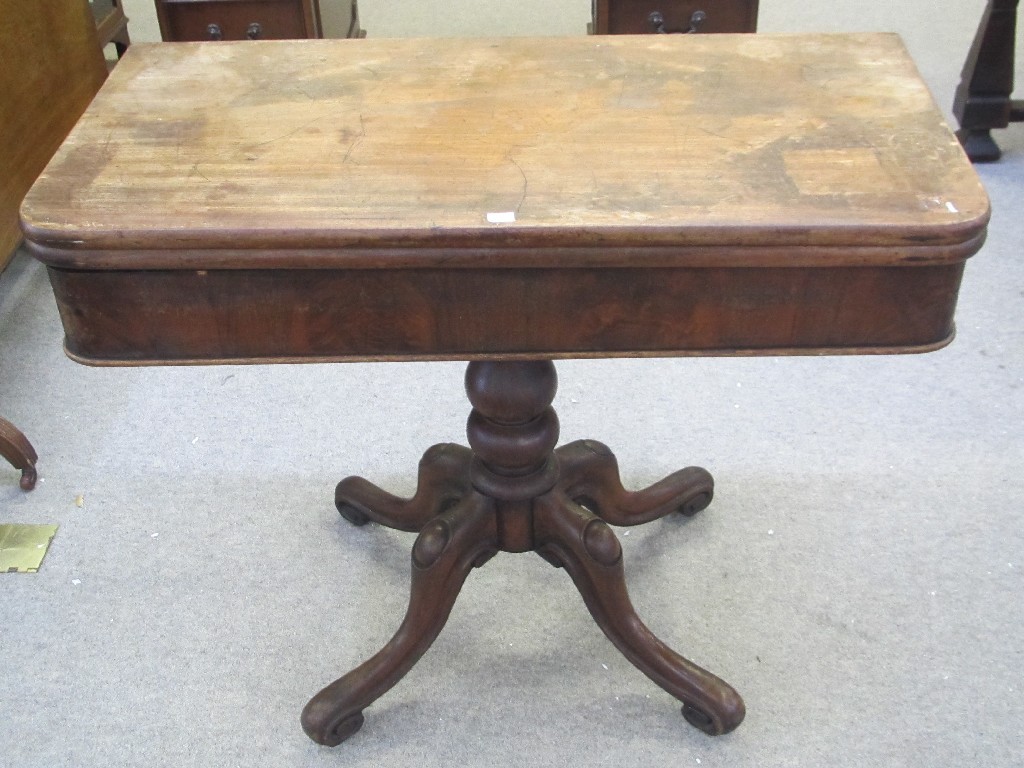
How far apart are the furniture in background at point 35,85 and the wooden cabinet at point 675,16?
0.97 m

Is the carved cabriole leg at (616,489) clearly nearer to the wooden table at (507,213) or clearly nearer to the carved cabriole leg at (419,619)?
the carved cabriole leg at (419,619)

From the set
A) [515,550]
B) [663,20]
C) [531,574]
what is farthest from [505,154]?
[663,20]

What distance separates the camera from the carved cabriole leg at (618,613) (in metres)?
1.23

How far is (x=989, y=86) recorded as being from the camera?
2266 mm

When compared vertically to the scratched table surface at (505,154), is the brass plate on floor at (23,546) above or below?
below

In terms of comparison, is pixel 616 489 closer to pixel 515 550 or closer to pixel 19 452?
pixel 515 550

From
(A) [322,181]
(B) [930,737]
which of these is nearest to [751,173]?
(A) [322,181]

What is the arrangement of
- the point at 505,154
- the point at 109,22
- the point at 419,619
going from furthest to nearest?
the point at 109,22 → the point at 419,619 → the point at 505,154

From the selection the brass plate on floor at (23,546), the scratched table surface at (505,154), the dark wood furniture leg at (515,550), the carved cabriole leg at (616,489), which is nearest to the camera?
the scratched table surface at (505,154)

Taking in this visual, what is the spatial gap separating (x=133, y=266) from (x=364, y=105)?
0.30m

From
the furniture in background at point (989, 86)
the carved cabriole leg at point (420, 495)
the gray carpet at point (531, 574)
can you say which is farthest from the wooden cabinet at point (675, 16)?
the carved cabriole leg at point (420, 495)

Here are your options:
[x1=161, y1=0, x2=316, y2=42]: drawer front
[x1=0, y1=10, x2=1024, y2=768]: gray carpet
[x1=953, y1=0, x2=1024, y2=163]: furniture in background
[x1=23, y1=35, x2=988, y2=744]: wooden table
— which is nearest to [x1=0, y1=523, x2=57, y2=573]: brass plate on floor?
[x1=0, y1=10, x2=1024, y2=768]: gray carpet

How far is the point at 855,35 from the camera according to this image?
3.78 feet

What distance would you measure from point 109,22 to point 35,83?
412 millimetres
